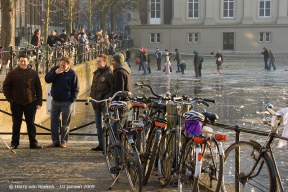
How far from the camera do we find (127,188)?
813 centimetres

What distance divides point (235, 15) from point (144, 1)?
33.5ft

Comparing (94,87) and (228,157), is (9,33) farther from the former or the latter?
(228,157)

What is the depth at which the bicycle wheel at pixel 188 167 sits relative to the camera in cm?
681

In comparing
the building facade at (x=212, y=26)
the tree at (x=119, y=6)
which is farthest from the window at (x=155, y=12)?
the tree at (x=119, y=6)

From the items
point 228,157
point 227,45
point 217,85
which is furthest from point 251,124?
point 227,45

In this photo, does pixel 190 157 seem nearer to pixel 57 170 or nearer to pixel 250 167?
pixel 250 167

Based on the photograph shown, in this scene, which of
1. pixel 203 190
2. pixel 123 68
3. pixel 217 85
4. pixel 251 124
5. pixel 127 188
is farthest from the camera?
pixel 217 85

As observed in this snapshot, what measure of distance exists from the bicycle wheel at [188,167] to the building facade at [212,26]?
62600mm

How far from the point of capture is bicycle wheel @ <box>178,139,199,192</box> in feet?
22.4

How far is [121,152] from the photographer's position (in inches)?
313

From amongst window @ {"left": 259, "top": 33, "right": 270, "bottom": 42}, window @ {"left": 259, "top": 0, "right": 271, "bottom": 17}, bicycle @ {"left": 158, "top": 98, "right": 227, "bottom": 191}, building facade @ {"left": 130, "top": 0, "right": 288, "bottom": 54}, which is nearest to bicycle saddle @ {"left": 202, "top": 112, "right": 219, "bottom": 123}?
bicycle @ {"left": 158, "top": 98, "right": 227, "bottom": 191}

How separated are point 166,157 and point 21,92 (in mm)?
3995

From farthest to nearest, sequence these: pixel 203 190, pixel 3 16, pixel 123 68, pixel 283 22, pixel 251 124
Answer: pixel 283 22
pixel 3 16
pixel 251 124
pixel 123 68
pixel 203 190

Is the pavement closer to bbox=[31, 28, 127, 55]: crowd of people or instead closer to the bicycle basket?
the bicycle basket
